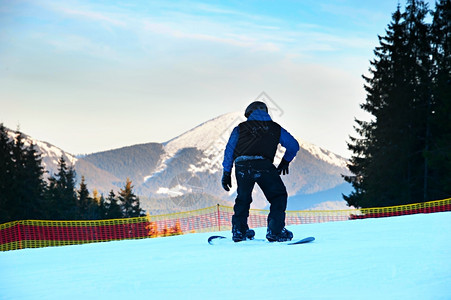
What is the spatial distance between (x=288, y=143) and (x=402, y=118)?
31.1 metres

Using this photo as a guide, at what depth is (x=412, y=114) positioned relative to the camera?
36.6 meters

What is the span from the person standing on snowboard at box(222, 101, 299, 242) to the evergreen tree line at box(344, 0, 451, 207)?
92.8 feet

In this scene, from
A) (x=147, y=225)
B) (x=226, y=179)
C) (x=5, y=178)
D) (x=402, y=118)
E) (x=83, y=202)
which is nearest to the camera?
(x=226, y=179)

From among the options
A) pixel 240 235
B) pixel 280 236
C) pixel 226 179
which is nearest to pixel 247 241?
pixel 240 235

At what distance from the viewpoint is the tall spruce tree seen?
120 ft

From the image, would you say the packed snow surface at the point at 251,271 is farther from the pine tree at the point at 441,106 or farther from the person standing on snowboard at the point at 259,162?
the pine tree at the point at 441,106

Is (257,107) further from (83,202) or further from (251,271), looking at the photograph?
(83,202)

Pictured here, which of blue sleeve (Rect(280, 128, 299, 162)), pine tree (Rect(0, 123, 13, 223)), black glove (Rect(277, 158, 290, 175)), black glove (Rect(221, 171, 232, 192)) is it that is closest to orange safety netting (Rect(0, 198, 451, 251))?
pine tree (Rect(0, 123, 13, 223))

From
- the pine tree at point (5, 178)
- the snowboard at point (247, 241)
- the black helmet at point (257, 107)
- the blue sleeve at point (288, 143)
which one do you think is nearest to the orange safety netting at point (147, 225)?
the pine tree at point (5, 178)

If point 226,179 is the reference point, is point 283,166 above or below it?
above

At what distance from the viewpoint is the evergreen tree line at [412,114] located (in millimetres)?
35094

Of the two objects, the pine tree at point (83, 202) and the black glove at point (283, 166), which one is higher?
the black glove at point (283, 166)

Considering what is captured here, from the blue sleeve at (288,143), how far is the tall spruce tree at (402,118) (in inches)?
1110

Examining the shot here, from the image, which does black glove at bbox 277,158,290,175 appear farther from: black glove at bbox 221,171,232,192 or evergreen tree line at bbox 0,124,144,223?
evergreen tree line at bbox 0,124,144,223
